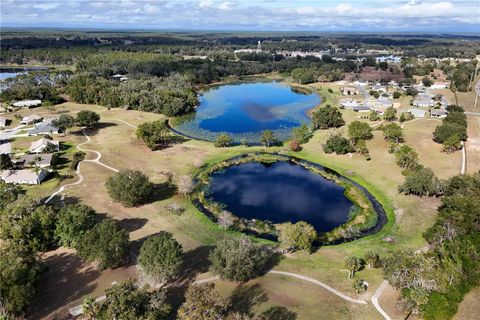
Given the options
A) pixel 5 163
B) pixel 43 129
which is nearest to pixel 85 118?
pixel 43 129

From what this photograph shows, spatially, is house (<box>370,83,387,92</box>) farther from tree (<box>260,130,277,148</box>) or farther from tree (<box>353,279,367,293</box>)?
tree (<box>353,279,367,293</box>)

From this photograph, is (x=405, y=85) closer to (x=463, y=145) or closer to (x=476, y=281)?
(x=463, y=145)

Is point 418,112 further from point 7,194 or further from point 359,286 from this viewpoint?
point 7,194

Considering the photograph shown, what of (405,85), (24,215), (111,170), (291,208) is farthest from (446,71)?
(24,215)

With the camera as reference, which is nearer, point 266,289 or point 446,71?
point 266,289

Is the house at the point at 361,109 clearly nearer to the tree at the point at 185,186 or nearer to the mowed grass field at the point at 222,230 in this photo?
the mowed grass field at the point at 222,230

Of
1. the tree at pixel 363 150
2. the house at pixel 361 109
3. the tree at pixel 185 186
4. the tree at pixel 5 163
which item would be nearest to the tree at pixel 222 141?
the tree at pixel 185 186
